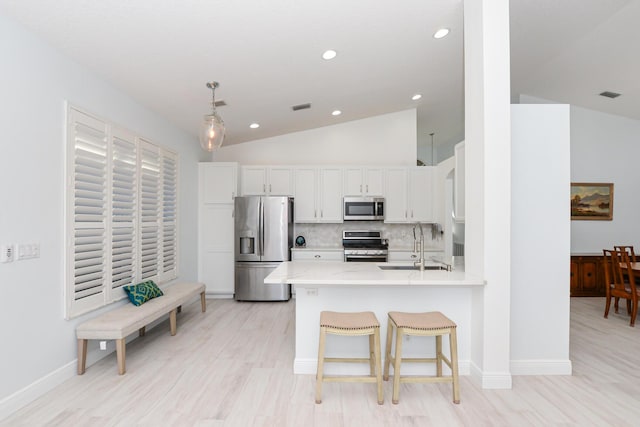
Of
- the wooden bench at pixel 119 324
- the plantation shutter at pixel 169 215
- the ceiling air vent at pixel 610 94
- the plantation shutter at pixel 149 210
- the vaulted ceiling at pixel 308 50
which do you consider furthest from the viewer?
the ceiling air vent at pixel 610 94

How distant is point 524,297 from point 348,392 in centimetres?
165

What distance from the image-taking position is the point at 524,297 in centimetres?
279

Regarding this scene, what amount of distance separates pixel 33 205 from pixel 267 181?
349cm

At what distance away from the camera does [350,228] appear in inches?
233

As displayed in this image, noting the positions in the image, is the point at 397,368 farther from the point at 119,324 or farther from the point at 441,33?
the point at 441,33

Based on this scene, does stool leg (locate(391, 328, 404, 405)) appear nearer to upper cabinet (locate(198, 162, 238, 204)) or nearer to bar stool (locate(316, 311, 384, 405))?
bar stool (locate(316, 311, 384, 405))

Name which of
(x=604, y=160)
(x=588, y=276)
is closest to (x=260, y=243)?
(x=588, y=276)

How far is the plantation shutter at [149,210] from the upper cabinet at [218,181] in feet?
4.19

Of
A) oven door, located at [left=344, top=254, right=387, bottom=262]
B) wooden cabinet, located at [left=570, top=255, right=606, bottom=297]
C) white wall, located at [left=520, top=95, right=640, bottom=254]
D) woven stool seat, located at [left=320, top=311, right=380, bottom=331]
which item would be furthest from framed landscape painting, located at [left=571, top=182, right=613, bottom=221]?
woven stool seat, located at [left=320, top=311, right=380, bottom=331]

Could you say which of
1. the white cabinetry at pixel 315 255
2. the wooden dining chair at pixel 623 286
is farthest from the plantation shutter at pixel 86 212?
the wooden dining chair at pixel 623 286

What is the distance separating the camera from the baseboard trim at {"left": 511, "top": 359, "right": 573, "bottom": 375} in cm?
277

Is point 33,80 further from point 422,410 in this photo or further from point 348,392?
point 422,410

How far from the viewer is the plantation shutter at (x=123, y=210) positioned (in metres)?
3.32

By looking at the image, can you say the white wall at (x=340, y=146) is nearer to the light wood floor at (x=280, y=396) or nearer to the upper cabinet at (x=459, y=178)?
the upper cabinet at (x=459, y=178)
